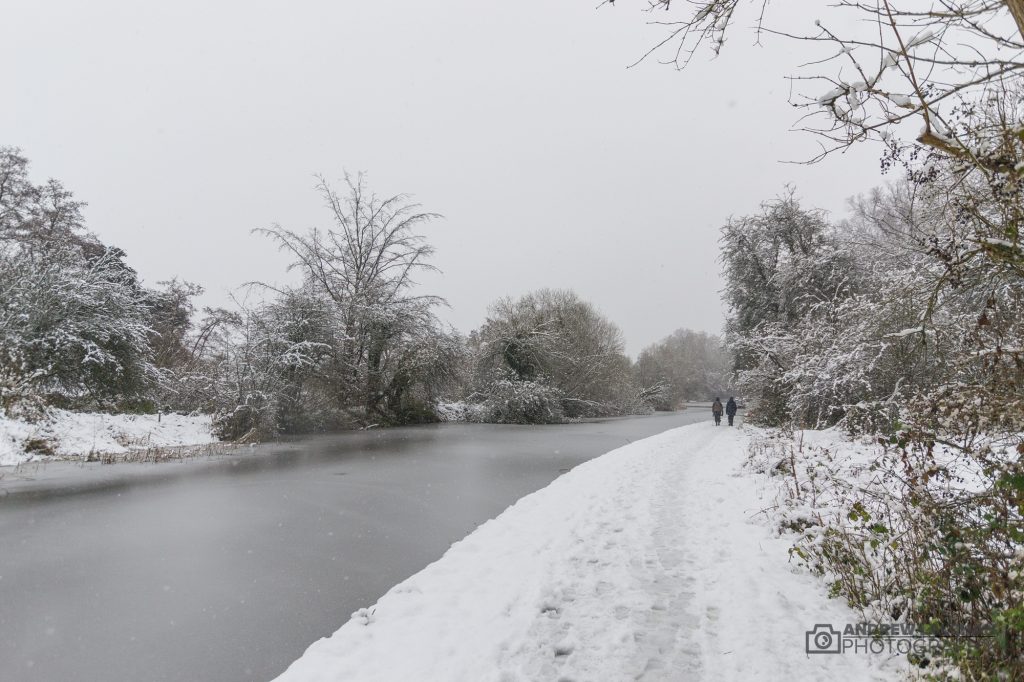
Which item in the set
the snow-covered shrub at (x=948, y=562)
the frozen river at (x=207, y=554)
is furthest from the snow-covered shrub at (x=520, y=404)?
the snow-covered shrub at (x=948, y=562)

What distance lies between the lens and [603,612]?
3607mm

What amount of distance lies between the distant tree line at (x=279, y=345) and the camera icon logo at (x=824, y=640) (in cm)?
1611

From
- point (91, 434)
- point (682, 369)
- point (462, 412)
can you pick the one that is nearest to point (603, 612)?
point (91, 434)

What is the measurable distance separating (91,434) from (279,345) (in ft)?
22.6

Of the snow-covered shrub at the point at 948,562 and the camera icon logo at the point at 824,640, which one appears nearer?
the snow-covered shrub at the point at 948,562

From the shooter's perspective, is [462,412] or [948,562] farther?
[462,412]

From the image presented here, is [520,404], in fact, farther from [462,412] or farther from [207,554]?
[207,554]

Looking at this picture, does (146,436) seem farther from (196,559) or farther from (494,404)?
(494,404)

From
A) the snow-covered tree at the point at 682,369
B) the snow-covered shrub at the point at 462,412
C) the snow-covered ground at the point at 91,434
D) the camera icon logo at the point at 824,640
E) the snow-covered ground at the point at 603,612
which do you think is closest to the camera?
the snow-covered ground at the point at 603,612

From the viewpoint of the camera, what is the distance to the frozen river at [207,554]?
3.34 m

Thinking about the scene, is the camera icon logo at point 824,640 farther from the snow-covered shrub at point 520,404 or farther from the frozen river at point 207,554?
the snow-covered shrub at point 520,404

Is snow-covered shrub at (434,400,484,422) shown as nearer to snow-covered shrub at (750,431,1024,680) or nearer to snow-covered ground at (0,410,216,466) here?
snow-covered ground at (0,410,216,466)

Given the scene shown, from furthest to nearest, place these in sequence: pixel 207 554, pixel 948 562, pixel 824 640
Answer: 1. pixel 207 554
2. pixel 824 640
3. pixel 948 562

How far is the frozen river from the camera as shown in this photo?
3342 millimetres
